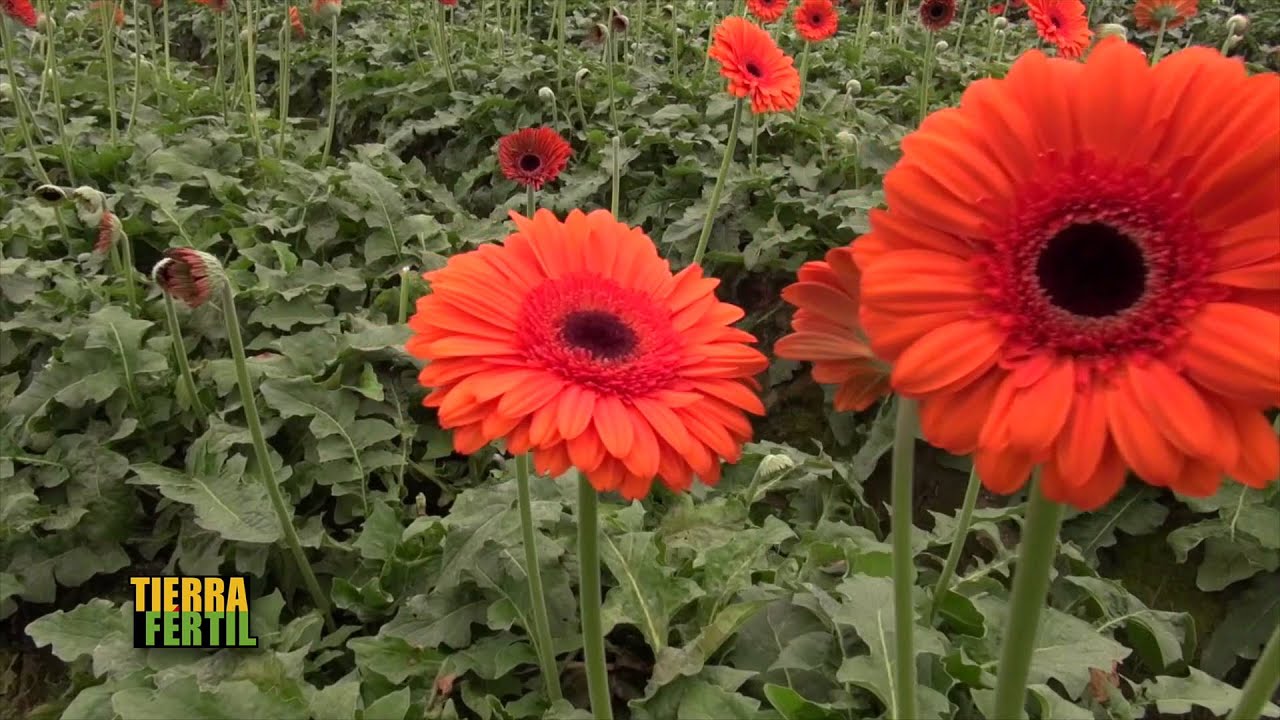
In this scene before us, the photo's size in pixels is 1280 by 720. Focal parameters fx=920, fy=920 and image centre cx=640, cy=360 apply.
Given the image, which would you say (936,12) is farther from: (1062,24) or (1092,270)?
(1092,270)

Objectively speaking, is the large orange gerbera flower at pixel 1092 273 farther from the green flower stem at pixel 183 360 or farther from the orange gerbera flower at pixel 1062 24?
the orange gerbera flower at pixel 1062 24

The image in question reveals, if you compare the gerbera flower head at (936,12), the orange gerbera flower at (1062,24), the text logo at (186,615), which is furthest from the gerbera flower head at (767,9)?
the text logo at (186,615)

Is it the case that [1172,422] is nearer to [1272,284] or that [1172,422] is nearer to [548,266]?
[1272,284]

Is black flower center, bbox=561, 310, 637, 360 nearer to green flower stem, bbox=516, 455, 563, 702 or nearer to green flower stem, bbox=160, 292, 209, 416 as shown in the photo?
green flower stem, bbox=516, 455, 563, 702

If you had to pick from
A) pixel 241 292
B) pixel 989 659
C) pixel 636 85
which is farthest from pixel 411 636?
pixel 636 85

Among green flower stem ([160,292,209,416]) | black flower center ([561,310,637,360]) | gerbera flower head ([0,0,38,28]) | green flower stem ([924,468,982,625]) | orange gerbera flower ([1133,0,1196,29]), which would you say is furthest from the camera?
orange gerbera flower ([1133,0,1196,29])

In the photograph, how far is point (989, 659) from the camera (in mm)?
1688

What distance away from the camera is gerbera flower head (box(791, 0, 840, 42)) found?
3900mm

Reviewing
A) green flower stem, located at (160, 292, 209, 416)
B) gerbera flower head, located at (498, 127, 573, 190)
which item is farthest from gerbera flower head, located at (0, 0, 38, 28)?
gerbera flower head, located at (498, 127, 573, 190)

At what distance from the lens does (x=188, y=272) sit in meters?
1.62

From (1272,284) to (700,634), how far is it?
1.23 meters

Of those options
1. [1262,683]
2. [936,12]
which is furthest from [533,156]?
[1262,683]

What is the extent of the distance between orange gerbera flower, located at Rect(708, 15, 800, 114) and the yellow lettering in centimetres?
182

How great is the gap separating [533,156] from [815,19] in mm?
1794
